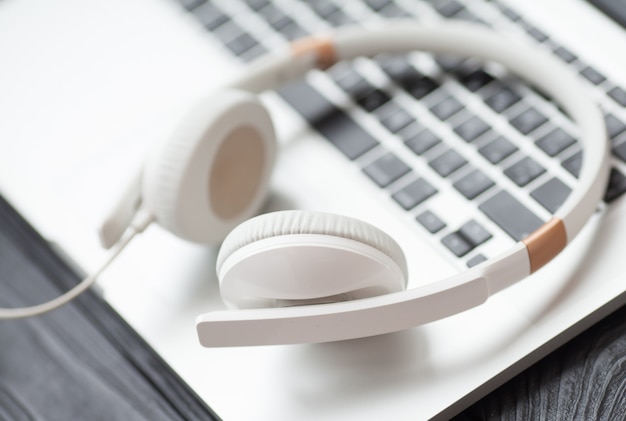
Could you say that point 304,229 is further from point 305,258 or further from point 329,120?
point 329,120

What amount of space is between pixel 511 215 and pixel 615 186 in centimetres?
7

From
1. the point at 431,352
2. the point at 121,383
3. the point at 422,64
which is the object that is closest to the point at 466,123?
the point at 422,64

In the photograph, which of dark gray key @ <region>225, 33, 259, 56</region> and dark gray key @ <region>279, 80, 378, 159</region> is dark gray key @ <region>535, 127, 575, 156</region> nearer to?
dark gray key @ <region>279, 80, 378, 159</region>

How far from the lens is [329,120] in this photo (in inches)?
25.4

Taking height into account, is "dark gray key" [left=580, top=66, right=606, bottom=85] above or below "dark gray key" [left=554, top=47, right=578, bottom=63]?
below

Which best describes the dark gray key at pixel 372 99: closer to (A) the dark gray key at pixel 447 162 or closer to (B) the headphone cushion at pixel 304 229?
(A) the dark gray key at pixel 447 162

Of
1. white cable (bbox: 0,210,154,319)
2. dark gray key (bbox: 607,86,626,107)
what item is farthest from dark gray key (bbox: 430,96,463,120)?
white cable (bbox: 0,210,154,319)

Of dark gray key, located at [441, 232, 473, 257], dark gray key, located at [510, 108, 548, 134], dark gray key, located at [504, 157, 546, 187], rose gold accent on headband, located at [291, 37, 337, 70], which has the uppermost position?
rose gold accent on headband, located at [291, 37, 337, 70]

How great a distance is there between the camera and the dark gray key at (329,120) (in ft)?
2.04

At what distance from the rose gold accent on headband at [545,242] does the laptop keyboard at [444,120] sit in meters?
0.05

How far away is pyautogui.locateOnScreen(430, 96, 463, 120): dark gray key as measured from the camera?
2.06ft

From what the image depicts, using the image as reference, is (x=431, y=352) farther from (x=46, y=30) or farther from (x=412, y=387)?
(x=46, y=30)

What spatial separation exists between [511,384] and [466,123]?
192mm

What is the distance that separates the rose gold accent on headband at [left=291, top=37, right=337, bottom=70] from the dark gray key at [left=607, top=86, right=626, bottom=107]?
194 millimetres
